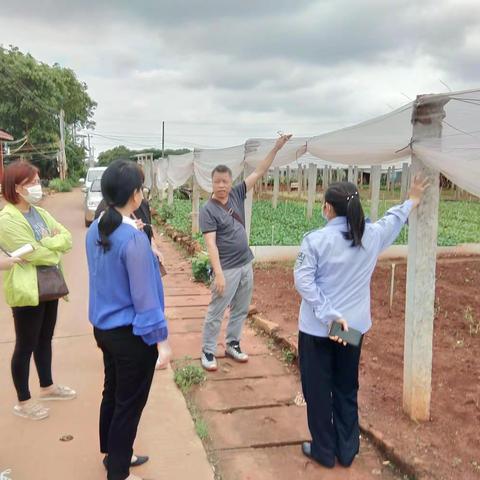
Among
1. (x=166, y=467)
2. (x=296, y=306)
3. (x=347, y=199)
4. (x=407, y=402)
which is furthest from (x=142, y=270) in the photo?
(x=296, y=306)

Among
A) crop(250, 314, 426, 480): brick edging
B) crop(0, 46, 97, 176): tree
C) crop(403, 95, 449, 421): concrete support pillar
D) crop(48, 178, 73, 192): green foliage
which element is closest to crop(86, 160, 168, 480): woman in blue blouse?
crop(250, 314, 426, 480): brick edging

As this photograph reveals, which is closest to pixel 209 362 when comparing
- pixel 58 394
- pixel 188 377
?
pixel 188 377

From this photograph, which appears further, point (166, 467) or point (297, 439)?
point (297, 439)

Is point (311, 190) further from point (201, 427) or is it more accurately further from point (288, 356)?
point (201, 427)

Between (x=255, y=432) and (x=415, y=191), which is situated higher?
(x=415, y=191)

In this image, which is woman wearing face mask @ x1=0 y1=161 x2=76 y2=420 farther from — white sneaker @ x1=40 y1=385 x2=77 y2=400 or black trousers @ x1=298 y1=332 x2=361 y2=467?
black trousers @ x1=298 y1=332 x2=361 y2=467

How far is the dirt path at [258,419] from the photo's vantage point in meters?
2.79

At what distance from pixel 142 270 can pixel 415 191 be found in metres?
1.66

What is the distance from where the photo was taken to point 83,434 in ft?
10.1

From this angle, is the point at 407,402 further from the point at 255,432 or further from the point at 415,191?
the point at 415,191

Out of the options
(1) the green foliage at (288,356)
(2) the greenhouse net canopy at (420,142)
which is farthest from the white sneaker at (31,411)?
(2) the greenhouse net canopy at (420,142)

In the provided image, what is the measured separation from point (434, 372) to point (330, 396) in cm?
158

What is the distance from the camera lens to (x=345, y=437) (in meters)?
2.82

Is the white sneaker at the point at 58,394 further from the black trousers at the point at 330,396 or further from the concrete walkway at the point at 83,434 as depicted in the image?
the black trousers at the point at 330,396
